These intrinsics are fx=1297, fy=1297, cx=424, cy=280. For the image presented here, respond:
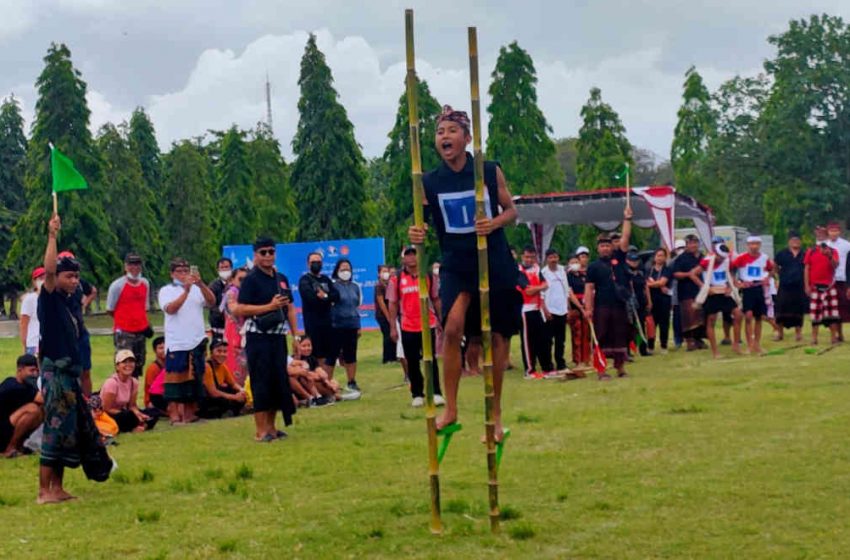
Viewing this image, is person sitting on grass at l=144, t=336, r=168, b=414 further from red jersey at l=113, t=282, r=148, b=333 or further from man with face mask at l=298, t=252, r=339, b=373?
man with face mask at l=298, t=252, r=339, b=373

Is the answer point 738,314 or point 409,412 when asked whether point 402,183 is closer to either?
point 738,314

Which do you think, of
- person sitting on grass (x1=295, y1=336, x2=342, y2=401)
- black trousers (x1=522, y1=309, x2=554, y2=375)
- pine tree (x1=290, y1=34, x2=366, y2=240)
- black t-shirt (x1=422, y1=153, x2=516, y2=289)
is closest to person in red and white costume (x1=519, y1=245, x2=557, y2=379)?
black trousers (x1=522, y1=309, x2=554, y2=375)

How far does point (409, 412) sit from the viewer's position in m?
15.3

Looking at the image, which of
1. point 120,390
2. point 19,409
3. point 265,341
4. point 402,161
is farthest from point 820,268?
point 402,161

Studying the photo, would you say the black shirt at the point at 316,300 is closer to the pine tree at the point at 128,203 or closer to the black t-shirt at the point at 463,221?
the black t-shirt at the point at 463,221

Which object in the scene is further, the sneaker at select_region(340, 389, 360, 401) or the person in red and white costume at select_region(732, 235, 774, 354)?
the person in red and white costume at select_region(732, 235, 774, 354)

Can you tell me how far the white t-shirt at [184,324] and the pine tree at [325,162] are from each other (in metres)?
47.4

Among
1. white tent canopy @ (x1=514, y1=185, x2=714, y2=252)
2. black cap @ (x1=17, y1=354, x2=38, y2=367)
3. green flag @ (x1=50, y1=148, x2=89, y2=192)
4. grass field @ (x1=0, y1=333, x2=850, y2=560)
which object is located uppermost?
white tent canopy @ (x1=514, y1=185, x2=714, y2=252)

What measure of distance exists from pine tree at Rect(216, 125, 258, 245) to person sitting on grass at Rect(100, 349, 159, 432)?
56399 millimetres

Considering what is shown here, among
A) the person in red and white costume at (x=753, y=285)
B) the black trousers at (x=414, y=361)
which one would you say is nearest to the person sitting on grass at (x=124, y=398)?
the black trousers at (x=414, y=361)

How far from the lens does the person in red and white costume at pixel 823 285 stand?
23359mm

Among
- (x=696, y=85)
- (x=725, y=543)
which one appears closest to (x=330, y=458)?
(x=725, y=543)

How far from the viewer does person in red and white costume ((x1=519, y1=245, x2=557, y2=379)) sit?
787 inches

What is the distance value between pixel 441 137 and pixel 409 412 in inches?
302
